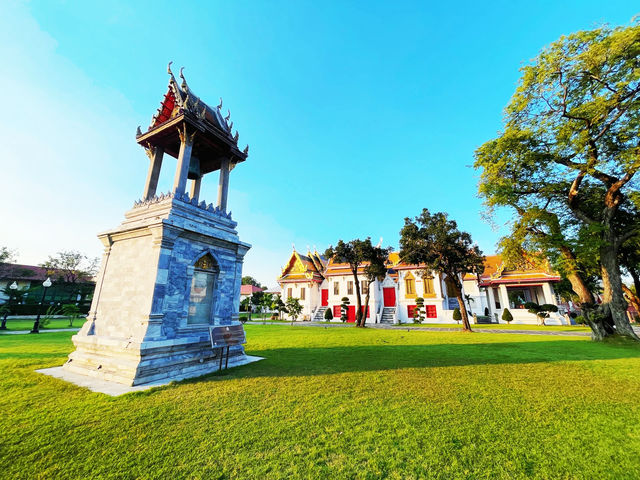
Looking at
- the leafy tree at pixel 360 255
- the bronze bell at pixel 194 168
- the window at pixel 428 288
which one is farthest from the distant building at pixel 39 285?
the window at pixel 428 288

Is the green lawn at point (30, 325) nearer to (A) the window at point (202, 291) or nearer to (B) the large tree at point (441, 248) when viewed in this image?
(A) the window at point (202, 291)

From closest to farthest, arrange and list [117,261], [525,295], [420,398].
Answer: [420,398], [117,261], [525,295]

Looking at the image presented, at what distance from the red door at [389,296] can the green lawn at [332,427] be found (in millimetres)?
23029

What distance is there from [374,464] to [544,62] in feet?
57.3

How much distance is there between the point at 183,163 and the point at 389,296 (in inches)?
1042

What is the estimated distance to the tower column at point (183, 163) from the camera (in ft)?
24.6

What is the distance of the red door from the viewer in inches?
1145

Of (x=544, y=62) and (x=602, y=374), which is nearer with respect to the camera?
(x=602, y=374)

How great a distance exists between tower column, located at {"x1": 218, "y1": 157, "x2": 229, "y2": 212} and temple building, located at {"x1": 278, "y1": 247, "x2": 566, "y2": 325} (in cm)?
1720

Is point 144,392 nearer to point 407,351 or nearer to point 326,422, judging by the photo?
point 326,422

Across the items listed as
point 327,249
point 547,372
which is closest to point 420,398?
point 547,372

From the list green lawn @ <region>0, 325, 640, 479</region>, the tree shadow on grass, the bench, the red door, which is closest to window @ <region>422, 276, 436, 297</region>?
the red door

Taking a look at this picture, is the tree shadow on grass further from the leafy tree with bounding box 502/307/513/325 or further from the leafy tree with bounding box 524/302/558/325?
the leafy tree with bounding box 524/302/558/325

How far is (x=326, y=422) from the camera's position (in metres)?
3.68
